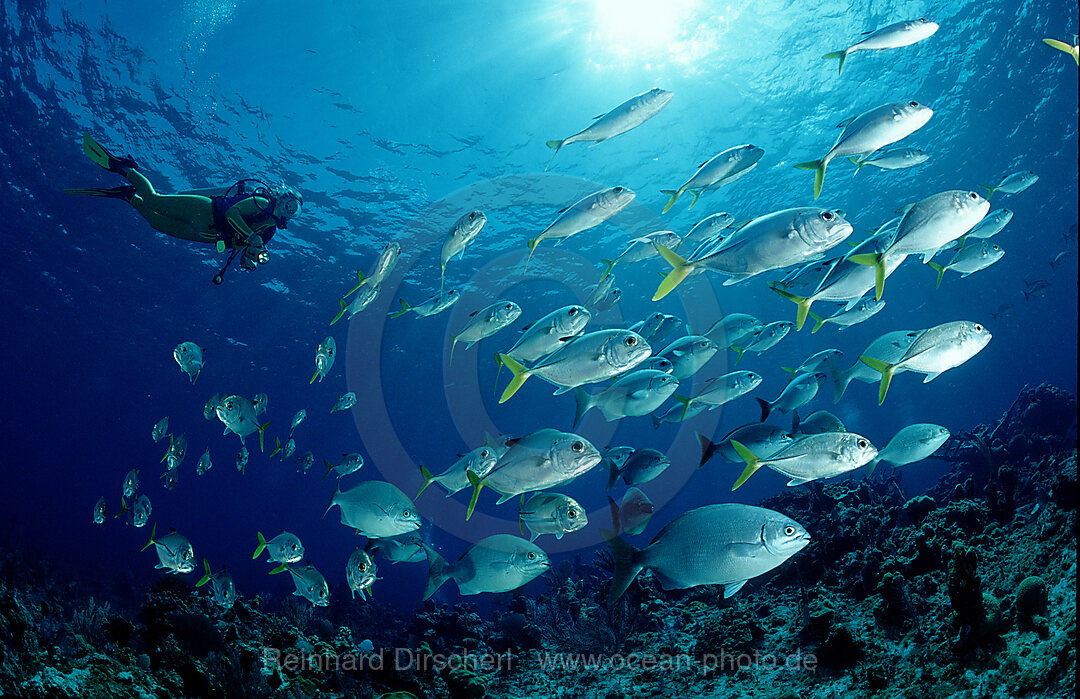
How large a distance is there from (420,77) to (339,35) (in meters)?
2.41

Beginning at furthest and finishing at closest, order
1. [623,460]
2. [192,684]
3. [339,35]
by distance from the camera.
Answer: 1. [339,35]
2. [623,460]
3. [192,684]

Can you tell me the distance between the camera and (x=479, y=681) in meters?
4.82

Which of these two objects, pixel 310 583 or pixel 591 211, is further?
pixel 310 583

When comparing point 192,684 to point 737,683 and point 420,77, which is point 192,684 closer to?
point 737,683

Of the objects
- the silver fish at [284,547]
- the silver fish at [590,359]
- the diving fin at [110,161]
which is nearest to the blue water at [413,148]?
the diving fin at [110,161]

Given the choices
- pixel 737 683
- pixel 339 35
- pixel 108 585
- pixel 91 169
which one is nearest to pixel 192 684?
pixel 737 683

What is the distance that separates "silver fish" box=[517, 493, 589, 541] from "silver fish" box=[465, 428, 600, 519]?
1.97 ft

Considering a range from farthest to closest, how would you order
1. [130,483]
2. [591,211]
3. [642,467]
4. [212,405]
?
[130,483] < [212,405] < [642,467] < [591,211]

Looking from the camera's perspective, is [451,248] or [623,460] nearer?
[451,248]

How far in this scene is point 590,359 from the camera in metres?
3.66

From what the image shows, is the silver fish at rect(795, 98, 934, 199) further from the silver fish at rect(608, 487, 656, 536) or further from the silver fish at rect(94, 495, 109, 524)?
the silver fish at rect(94, 495, 109, 524)

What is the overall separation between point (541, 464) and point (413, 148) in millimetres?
15965

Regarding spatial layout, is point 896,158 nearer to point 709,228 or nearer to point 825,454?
point 709,228

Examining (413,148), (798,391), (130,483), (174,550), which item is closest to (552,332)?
(798,391)
